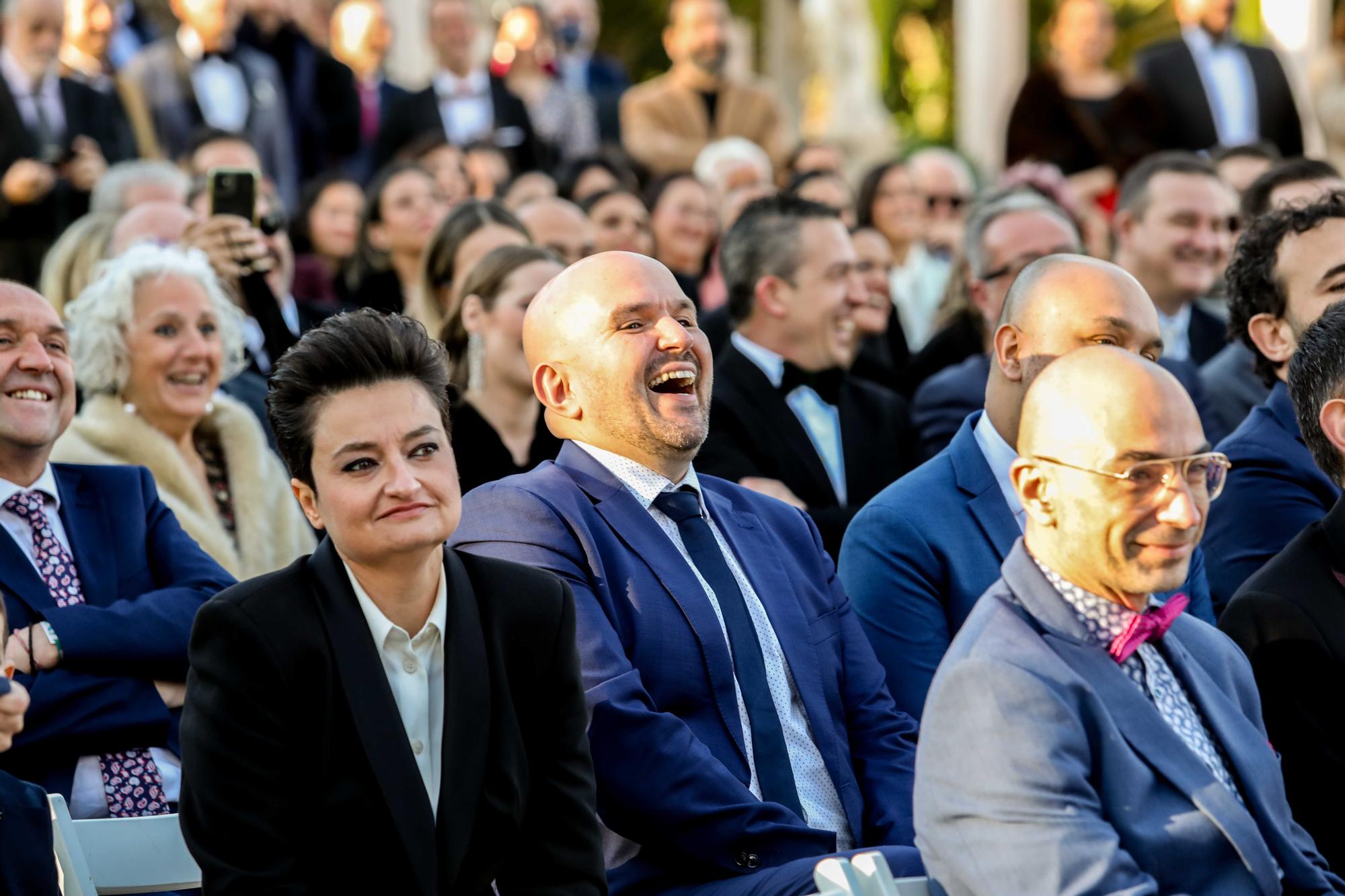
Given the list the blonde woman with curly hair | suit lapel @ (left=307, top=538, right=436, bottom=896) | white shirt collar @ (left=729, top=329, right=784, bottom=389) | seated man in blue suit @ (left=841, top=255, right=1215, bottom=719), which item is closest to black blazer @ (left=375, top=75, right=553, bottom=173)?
white shirt collar @ (left=729, top=329, right=784, bottom=389)

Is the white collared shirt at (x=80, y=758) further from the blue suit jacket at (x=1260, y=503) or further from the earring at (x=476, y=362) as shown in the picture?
the blue suit jacket at (x=1260, y=503)

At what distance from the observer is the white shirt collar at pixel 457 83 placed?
1021 centimetres

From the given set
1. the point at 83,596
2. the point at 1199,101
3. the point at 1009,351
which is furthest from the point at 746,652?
the point at 1199,101

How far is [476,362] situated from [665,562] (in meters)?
2.08

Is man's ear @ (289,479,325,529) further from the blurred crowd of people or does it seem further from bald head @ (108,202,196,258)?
bald head @ (108,202,196,258)

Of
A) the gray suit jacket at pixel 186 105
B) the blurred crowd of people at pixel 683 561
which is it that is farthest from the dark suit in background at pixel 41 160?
the blurred crowd of people at pixel 683 561

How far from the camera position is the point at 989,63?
19000 millimetres

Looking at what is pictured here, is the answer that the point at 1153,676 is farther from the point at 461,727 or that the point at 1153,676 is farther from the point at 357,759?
the point at 357,759

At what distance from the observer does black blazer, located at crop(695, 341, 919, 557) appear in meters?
5.38

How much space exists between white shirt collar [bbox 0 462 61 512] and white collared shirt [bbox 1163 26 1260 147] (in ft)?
25.2

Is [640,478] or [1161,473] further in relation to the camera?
[640,478]

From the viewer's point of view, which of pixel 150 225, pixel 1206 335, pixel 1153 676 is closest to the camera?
pixel 1153 676

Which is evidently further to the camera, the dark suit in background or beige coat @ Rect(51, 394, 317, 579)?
the dark suit in background

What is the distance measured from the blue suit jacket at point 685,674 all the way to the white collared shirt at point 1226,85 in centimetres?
701
